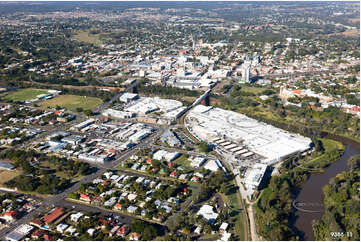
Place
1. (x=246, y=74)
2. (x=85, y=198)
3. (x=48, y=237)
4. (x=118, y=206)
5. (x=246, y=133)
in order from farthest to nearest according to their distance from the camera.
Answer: (x=246, y=74) < (x=246, y=133) < (x=85, y=198) < (x=118, y=206) < (x=48, y=237)

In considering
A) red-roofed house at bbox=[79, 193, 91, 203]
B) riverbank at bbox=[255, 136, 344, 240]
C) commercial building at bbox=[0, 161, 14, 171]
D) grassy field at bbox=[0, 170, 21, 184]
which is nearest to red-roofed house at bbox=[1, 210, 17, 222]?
red-roofed house at bbox=[79, 193, 91, 203]

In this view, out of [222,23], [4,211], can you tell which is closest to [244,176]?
[4,211]

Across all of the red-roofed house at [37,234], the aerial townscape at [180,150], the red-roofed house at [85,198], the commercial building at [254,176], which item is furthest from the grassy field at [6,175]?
the commercial building at [254,176]

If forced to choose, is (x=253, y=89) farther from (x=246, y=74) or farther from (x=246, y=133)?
(x=246, y=133)

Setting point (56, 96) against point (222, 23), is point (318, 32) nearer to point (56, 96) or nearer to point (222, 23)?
point (222, 23)

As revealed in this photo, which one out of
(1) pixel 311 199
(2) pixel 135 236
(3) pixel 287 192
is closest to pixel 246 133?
(3) pixel 287 192

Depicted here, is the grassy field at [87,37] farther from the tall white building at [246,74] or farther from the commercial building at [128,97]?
the tall white building at [246,74]
